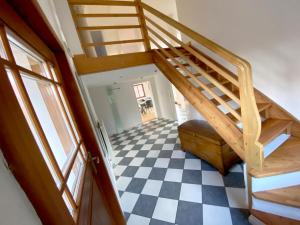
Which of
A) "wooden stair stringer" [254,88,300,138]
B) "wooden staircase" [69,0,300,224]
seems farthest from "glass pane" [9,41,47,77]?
"wooden stair stringer" [254,88,300,138]

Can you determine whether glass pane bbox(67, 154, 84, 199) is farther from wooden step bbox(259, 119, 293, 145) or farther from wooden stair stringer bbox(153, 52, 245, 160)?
wooden step bbox(259, 119, 293, 145)

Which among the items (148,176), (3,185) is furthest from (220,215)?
(3,185)

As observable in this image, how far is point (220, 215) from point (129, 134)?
3.60 m

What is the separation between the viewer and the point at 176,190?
2123 mm

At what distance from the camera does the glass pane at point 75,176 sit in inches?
33.4

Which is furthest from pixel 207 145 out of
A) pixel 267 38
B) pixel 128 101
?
pixel 128 101

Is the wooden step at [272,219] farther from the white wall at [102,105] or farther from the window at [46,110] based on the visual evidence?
the white wall at [102,105]

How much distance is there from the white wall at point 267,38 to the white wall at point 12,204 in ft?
7.97

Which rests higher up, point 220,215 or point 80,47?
point 80,47

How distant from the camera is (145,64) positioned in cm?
235

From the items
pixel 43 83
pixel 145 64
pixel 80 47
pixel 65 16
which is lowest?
pixel 43 83

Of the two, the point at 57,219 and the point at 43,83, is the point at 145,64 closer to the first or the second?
the point at 43,83

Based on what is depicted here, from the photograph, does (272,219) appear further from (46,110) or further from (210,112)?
(46,110)

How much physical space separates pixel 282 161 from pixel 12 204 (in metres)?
1.94
